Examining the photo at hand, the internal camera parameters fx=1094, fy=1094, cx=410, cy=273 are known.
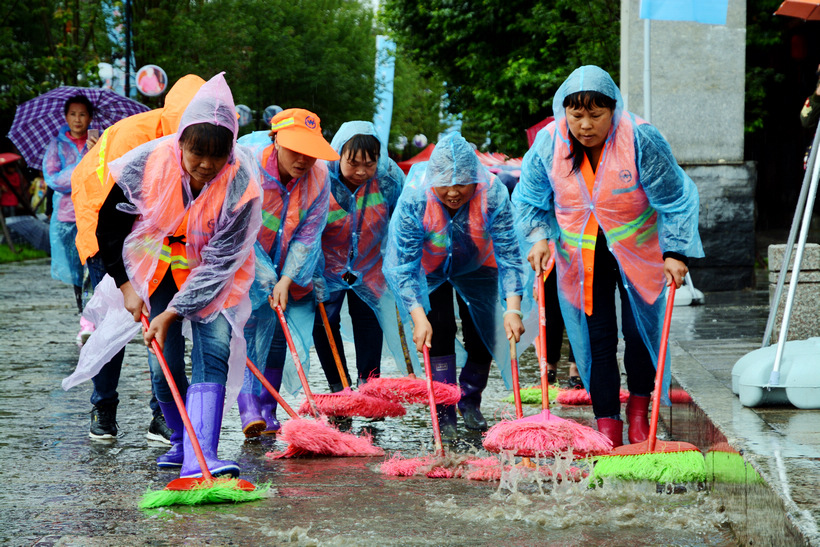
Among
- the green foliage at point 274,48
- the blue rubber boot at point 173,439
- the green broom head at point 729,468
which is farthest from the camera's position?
the green foliage at point 274,48

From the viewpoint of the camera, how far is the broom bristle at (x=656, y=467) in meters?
4.05

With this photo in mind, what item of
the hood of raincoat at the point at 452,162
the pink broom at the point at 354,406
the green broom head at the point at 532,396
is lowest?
the green broom head at the point at 532,396

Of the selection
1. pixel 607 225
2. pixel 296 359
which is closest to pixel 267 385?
pixel 296 359

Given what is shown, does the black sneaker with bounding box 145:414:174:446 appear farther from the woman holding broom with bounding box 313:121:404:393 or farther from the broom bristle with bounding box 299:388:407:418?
the woman holding broom with bounding box 313:121:404:393

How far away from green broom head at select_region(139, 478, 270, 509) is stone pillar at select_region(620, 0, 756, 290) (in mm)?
7449

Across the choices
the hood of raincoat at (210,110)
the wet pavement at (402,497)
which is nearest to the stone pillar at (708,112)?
the wet pavement at (402,497)

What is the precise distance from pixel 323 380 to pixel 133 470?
2719 mm

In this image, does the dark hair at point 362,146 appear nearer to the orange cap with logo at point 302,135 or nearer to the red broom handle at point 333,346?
the orange cap with logo at point 302,135

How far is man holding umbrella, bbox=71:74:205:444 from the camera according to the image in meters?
4.64

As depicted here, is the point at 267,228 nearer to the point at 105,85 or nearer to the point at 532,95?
the point at 532,95

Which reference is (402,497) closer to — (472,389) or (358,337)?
(472,389)

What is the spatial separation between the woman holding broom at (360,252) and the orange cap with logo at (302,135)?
44cm

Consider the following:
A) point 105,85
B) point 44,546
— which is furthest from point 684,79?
point 105,85

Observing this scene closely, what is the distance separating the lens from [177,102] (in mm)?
4617
